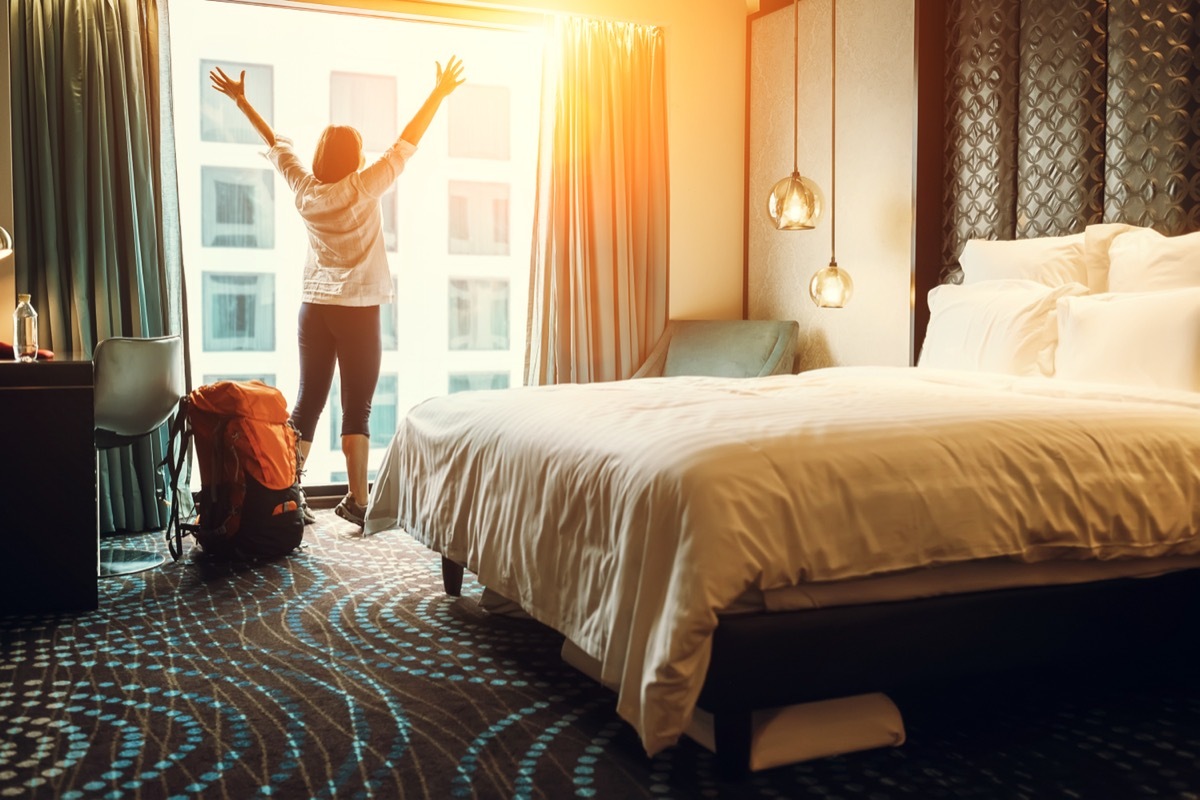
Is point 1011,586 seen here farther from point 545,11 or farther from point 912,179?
point 545,11

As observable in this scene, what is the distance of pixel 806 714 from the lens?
6.24 ft

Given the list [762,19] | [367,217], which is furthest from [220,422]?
[762,19]

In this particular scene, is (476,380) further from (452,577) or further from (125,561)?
(452,577)

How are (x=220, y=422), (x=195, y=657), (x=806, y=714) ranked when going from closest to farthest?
(x=806, y=714) < (x=195, y=657) < (x=220, y=422)

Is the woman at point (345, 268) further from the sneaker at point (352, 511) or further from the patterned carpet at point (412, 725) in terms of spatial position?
the patterned carpet at point (412, 725)

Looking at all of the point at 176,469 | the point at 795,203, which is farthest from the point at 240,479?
the point at 795,203

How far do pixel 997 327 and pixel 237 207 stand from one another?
3662 millimetres

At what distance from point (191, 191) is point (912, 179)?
3266 millimetres

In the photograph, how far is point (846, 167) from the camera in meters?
4.47

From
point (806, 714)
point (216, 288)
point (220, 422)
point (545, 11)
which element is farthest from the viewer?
point (216, 288)

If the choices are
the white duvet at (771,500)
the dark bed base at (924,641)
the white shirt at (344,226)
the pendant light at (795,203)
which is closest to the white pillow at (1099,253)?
the white duvet at (771,500)

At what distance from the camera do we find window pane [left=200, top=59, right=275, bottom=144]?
16.6 ft

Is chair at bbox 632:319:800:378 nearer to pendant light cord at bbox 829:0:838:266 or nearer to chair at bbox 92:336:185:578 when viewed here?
pendant light cord at bbox 829:0:838:266

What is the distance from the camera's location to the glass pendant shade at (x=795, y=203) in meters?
4.03
